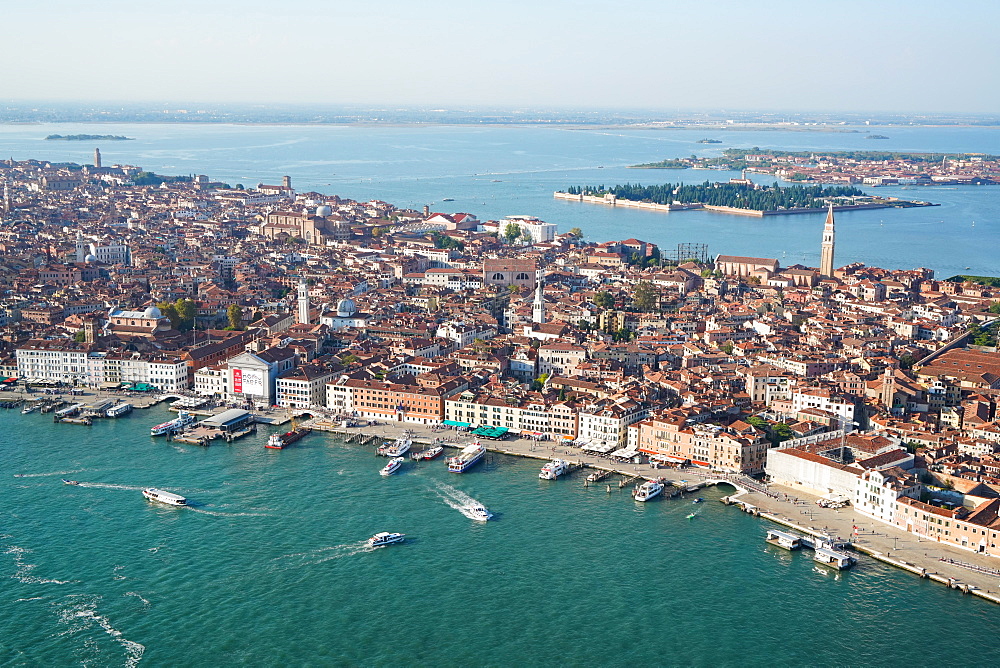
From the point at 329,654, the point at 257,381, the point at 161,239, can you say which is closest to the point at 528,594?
the point at 329,654

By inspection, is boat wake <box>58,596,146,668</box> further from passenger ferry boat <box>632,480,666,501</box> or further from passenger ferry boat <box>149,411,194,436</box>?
passenger ferry boat <box>632,480,666,501</box>

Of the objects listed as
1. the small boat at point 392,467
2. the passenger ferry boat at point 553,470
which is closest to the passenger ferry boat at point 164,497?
the small boat at point 392,467

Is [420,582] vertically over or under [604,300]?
under

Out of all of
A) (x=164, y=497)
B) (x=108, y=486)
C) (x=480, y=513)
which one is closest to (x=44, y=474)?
(x=108, y=486)

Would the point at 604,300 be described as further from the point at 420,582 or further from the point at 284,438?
the point at 420,582

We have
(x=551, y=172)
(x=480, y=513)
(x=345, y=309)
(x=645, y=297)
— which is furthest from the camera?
(x=551, y=172)

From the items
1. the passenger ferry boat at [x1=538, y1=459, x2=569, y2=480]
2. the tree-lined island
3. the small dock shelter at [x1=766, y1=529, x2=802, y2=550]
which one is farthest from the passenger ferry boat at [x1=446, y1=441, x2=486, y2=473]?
the tree-lined island
